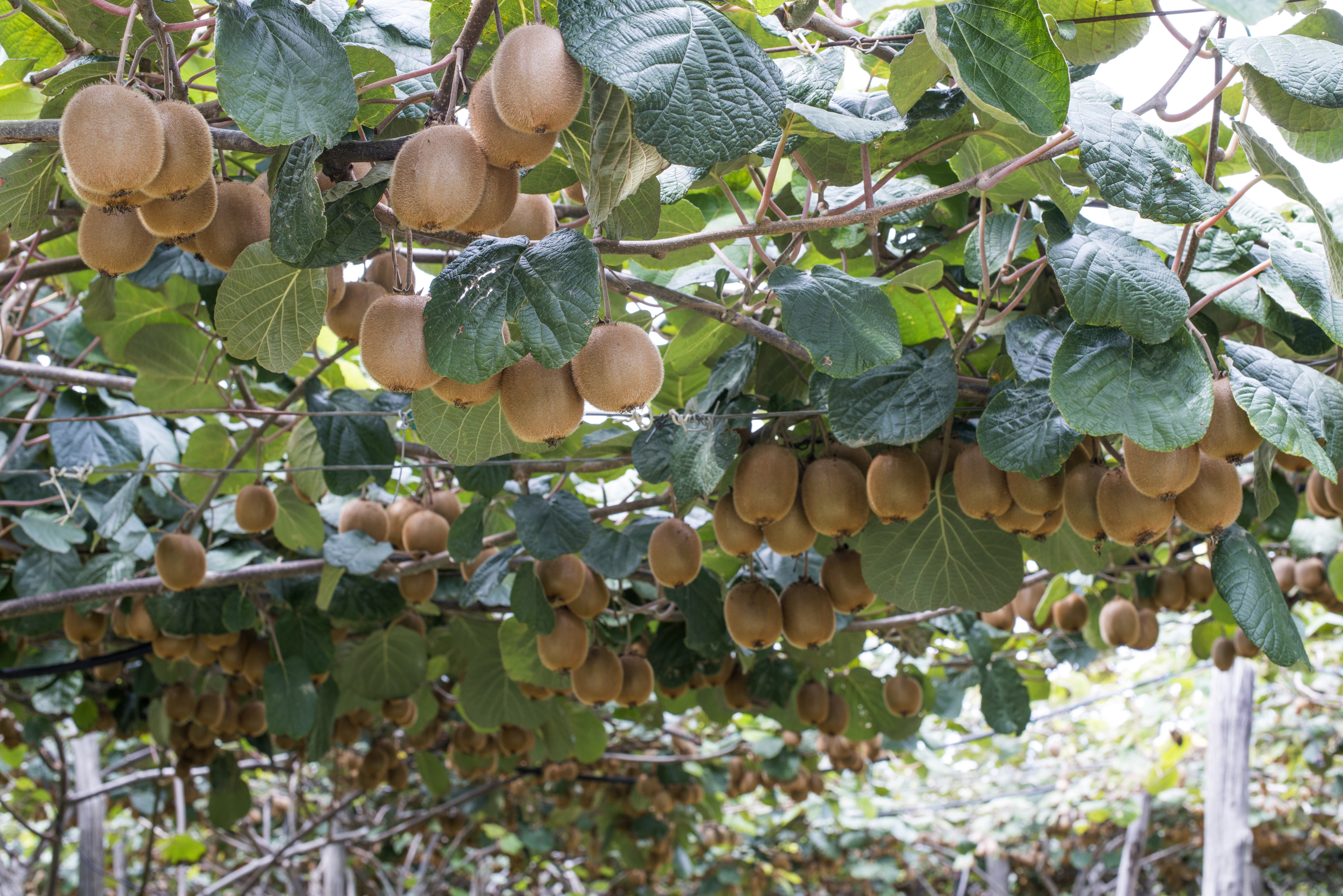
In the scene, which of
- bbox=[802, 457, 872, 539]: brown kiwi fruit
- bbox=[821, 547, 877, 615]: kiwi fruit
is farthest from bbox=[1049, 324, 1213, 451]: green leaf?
bbox=[821, 547, 877, 615]: kiwi fruit

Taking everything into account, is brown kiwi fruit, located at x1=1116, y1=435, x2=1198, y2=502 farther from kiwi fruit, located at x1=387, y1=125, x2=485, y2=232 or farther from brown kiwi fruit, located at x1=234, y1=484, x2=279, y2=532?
brown kiwi fruit, located at x1=234, y1=484, x2=279, y2=532

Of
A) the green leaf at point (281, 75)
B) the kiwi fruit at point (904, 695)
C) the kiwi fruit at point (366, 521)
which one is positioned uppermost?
the green leaf at point (281, 75)

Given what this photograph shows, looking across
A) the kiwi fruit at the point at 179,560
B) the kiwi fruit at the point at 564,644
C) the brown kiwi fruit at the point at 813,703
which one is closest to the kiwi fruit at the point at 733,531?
the kiwi fruit at the point at 564,644

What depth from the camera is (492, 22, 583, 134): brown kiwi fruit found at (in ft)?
2.49

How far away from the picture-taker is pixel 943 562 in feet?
5.53

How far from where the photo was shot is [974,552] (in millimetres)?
1669

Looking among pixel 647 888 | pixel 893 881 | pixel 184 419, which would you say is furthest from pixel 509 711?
pixel 893 881

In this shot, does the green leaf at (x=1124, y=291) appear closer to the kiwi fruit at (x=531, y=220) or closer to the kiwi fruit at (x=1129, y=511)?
the kiwi fruit at (x=1129, y=511)

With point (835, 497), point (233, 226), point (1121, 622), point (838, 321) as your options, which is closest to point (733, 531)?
point (835, 497)

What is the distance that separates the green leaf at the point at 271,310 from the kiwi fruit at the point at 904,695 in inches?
95.8

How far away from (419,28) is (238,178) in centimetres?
36

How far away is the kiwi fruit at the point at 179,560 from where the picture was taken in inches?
82.7

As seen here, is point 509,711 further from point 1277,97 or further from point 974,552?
point 1277,97

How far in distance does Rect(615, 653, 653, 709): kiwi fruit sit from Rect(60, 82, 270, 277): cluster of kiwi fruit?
1707 millimetres
